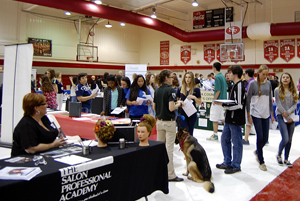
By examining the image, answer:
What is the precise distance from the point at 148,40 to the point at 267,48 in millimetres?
7903

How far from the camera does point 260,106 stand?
380 centimetres

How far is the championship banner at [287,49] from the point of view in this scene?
1249 cm

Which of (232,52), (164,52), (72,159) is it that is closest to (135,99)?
(72,159)

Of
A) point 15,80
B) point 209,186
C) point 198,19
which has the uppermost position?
point 198,19

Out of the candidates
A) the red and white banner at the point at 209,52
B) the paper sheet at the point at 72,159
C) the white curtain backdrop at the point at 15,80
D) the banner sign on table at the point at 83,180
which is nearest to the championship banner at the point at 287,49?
the red and white banner at the point at 209,52

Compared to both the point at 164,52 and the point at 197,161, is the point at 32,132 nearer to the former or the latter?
the point at 197,161

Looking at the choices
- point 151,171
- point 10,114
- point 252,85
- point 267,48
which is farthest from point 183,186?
point 267,48

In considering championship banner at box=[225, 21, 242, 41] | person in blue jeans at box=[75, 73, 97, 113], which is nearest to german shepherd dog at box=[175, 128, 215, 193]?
person in blue jeans at box=[75, 73, 97, 113]

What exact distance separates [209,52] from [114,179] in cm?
1373

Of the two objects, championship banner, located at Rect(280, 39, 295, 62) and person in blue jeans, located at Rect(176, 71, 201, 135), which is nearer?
person in blue jeans, located at Rect(176, 71, 201, 135)

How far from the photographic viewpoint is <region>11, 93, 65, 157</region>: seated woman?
2156 millimetres

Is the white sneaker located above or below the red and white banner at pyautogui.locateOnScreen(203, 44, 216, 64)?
below

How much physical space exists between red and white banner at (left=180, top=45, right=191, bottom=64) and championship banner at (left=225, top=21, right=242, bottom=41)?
349cm

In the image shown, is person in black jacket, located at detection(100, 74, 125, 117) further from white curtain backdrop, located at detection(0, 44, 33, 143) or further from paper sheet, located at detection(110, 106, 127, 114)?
white curtain backdrop, located at detection(0, 44, 33, 143)
